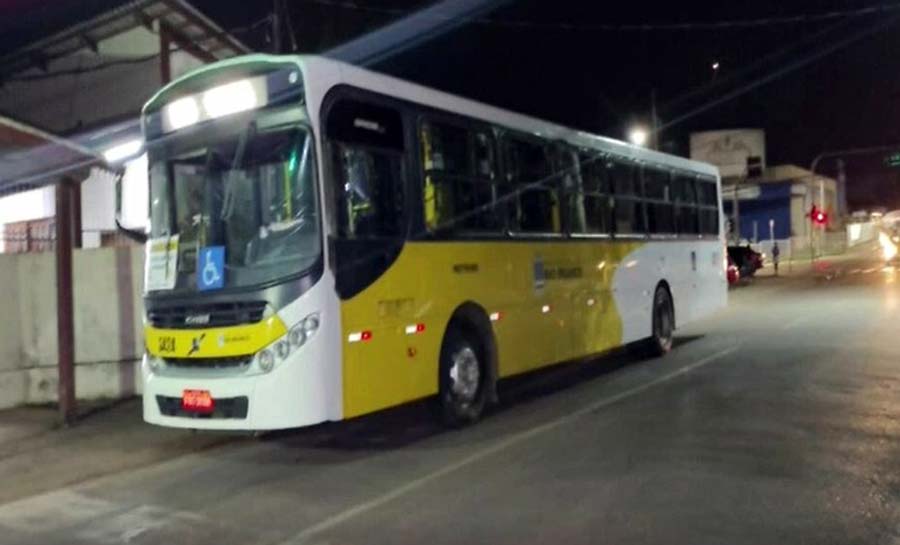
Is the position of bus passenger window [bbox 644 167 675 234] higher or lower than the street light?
lower

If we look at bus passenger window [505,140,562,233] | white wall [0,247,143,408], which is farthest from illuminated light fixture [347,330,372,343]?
white wall [0,247,143,408]

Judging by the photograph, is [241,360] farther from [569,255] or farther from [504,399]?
[569,255]

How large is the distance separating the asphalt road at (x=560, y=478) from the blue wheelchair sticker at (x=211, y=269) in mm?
1649

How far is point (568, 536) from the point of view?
6730 millimetres

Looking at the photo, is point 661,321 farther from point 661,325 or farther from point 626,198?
point 626,198

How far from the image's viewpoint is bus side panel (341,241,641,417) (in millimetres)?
9273

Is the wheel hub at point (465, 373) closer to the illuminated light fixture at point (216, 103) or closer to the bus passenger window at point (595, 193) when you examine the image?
the illuminated light fixture at point (216, 103)

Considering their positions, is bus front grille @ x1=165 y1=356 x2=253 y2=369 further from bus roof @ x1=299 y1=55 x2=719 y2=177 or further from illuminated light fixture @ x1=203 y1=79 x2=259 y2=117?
bus roof @ x1=299 y1=55 x2=719 y2=177

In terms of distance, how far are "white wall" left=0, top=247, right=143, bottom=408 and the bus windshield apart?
13.7ft

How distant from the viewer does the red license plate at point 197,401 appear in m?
8.98

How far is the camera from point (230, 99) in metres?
9.34

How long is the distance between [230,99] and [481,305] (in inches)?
134

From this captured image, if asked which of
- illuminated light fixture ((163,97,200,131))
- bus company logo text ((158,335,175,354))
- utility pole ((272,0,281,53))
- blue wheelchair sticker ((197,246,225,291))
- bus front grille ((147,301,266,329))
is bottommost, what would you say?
bus company logo text ((158,335,175,354))

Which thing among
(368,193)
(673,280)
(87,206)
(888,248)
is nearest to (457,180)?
(368,193)
